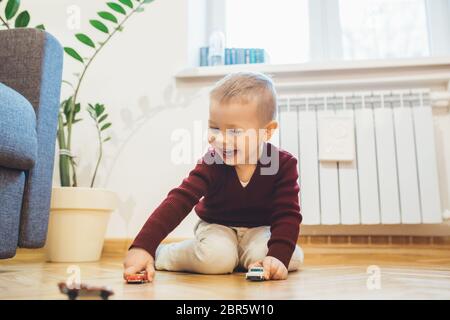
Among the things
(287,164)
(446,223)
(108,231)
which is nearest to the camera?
(287,164)

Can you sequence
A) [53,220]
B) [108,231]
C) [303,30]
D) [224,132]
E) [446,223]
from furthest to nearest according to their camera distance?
[303,30] → [108,231] → [446,223] → [53,220] → [224,132]

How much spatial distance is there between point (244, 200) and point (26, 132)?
1.63 ft

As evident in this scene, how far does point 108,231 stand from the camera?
1.64m

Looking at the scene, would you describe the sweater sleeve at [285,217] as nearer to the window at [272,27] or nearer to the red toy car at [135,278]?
the red toy car at [135,278]

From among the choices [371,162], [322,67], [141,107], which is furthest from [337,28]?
Answer: [141,107]

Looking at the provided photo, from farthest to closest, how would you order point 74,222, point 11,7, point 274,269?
point 74,222 → point 11,7 → point 274,269

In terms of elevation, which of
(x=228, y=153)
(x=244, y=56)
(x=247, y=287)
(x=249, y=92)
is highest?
(x=244, y=56)

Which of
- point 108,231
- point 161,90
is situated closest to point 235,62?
point 161,90

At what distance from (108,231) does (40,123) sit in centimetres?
75

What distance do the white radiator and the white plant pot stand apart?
66cm

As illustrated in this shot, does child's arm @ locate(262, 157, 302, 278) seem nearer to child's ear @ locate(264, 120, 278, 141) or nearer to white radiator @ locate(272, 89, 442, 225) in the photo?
child's ear @ locate(264, 120, 278, 141)

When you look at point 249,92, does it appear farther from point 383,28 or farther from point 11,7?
point 383,28

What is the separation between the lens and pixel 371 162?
4.90ft
